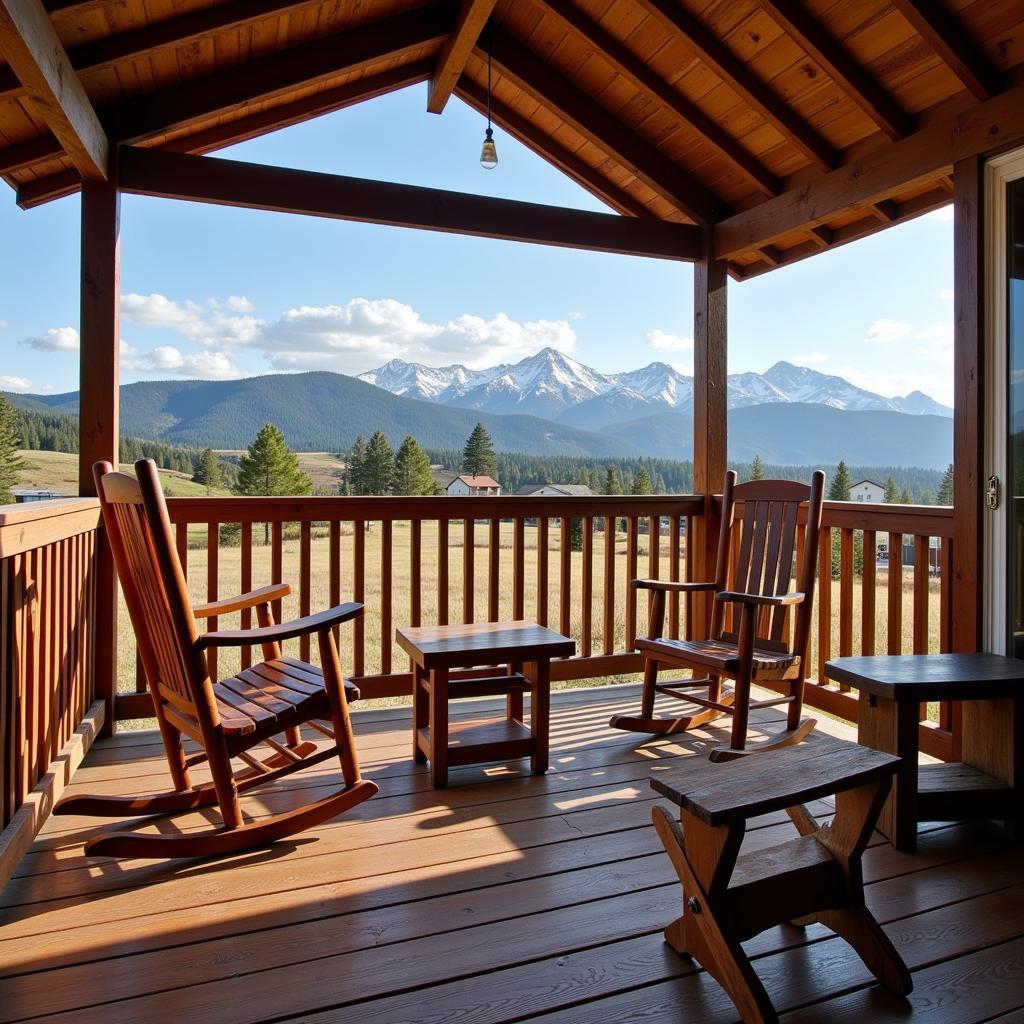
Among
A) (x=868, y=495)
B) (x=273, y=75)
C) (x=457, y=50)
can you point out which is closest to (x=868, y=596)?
(x=868, y=495)

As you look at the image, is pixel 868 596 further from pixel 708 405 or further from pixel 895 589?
pixel 708 405

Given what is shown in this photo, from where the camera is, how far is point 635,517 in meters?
4.16

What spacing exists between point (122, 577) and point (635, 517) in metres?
2.58

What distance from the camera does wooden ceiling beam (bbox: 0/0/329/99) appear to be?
2.70 m

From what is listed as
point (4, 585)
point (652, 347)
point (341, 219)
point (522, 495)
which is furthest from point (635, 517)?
point (652, 347)

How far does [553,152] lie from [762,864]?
12.1ft

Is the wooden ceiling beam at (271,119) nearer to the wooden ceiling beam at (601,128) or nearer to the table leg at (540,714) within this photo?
the wooden ceiling beam at (601,128)

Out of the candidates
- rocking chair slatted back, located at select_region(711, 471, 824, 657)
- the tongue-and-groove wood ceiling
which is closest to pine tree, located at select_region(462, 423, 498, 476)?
rocking chair slatted back, located at select_region(711, 471, 824, 657)

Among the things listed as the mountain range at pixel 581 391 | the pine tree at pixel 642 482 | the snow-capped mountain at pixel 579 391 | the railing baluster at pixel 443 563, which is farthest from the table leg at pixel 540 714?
the snow-capped mountain at pixel 579 391

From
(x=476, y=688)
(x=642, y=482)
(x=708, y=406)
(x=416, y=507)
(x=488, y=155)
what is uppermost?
(x=488, y=155)

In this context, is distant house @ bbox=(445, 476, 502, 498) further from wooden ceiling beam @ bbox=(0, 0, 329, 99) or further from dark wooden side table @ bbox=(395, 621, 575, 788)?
wooden ceiling beam @ bbox=(0, 0, 329, 99)

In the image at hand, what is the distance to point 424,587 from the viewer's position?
7945 mm

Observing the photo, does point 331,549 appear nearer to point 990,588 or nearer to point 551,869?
point 551,869

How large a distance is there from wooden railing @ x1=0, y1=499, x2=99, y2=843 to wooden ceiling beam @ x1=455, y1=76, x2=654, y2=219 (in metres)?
2.69
